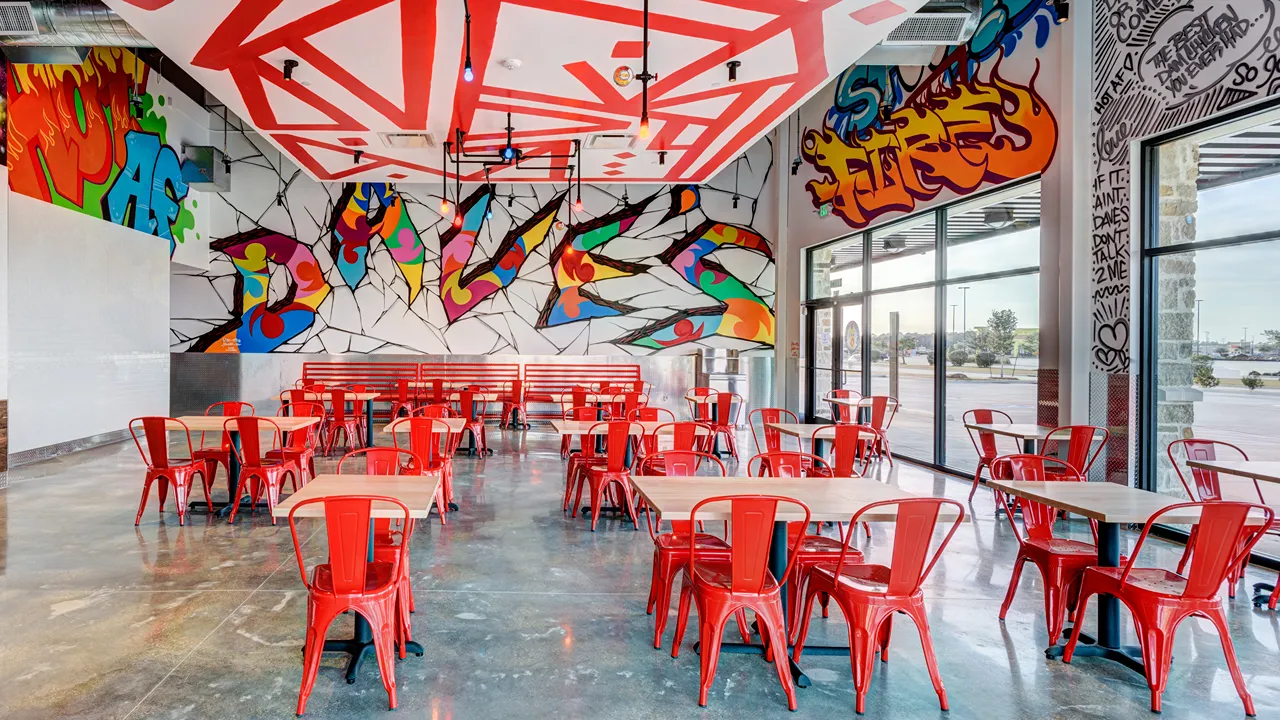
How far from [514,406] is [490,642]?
785cm

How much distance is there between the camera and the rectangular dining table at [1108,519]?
300cm

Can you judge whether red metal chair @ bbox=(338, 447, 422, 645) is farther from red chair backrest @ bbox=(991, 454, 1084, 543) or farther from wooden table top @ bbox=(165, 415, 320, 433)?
red chair backrest @ bbox=(991, 454, 1084, 543)

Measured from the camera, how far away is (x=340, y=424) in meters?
8.69

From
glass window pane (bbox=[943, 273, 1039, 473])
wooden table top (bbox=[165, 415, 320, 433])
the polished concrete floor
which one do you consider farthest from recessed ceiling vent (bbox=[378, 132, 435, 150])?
glass window pane (bbox=[943, 273, 1039, 473])

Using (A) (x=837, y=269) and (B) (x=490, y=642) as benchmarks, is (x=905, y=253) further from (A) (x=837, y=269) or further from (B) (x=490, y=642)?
(B) (x=490, y=642)

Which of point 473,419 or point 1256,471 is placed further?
point 473,419

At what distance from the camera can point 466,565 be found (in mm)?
4414

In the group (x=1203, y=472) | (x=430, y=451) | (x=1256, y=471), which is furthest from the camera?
(x=430, y=451)

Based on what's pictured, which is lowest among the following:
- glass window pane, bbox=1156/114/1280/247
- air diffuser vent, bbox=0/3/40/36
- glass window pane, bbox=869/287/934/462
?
glass window pane, bbox=869/287/934/462

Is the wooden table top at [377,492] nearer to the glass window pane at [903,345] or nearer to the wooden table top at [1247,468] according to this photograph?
the wooden table top at [1247,468]

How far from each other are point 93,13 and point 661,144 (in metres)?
5.76

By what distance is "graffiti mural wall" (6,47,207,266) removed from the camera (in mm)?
7707

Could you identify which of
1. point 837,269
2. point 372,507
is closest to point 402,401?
point 837,269

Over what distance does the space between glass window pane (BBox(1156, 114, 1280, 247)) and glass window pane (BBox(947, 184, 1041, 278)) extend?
1.28 meters
